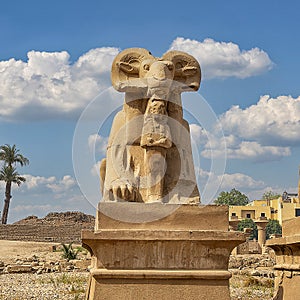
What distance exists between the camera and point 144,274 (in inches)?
197

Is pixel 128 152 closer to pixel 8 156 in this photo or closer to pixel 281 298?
pixel 281 298

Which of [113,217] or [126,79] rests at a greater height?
[126,79]

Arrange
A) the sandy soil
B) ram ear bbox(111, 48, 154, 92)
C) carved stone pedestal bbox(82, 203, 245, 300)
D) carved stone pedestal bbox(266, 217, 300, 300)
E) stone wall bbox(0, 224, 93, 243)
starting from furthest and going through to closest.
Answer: stone wall bbox(0, 224, 93, 243) → the sandy soil → carved stone pedestal bbox(266, 217, 300, 300) → ram ear bbox(111, 48, 154, 92) → carved stone pedestal bbox(82, 203, 245, 300)

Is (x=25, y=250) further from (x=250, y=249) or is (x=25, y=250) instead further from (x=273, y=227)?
(x=273, y=227)

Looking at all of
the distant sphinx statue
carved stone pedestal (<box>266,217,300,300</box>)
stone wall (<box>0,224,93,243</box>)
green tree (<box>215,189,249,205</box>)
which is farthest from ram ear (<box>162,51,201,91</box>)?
green tree (<box>215,189,249,205</box>)

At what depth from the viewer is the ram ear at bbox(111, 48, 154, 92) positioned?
6.05 meters

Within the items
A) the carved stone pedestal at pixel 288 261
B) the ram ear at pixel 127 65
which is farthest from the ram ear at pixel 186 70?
the carved stone pedestal at pixel 288 261

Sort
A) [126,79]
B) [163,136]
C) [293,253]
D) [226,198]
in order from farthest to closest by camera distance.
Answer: [226,198], [293,253], [126,79], [163,136]

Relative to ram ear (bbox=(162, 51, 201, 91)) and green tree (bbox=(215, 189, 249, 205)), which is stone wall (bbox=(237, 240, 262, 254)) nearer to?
ram ear (bbox=(162, 51, 201, 91))

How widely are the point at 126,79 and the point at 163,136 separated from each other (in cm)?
85

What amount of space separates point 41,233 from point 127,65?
41.5 m

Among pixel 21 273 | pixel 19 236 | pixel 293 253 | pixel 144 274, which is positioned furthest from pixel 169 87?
pixel 19 236

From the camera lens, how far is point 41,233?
1809 inches

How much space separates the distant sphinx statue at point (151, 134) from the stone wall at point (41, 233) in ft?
124
